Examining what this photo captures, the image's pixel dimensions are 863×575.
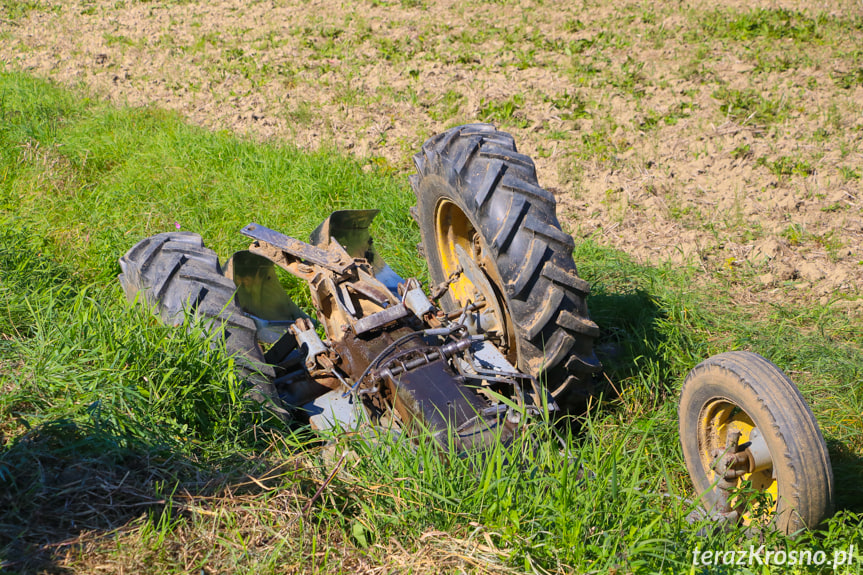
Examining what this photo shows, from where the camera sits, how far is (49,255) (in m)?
5.06

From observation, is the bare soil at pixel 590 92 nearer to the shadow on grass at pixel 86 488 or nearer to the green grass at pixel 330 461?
the green grass at pixel 330 461

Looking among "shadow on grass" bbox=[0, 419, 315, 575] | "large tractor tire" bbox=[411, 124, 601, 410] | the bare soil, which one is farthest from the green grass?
the bare soil

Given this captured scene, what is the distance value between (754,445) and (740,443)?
0.40 ft

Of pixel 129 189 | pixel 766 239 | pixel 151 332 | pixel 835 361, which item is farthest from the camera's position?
pixel 129 189

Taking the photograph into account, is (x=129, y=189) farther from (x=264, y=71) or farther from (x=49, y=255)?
(x=264, y=71)

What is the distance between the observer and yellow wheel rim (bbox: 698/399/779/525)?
9.48ft

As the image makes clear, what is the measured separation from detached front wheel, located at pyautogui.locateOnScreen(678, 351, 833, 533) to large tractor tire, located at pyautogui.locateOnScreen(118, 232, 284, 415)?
1936mm

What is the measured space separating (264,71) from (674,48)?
5189 mm

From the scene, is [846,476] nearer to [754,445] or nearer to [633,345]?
[754,445]

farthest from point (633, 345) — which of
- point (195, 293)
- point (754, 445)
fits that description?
point (195, 293)

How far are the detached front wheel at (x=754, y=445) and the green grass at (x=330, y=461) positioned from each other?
0.14m

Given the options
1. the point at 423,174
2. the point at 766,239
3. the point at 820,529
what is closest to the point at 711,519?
the point at 820,529

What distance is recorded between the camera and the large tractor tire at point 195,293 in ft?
11.1

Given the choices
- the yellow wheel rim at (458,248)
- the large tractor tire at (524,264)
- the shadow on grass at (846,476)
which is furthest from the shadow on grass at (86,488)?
the shadow on grass at (846,476)
